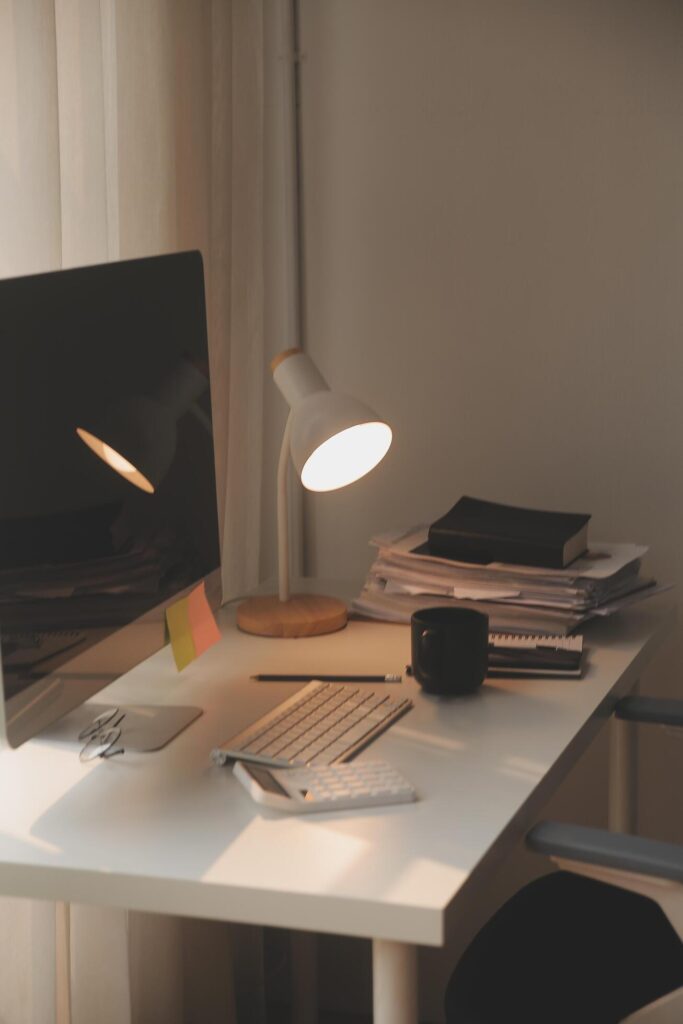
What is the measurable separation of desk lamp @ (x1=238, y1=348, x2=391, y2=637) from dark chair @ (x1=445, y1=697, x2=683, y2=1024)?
45 cm

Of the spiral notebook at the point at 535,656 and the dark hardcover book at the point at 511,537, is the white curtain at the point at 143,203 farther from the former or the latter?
the spiral notebook at the point at 535,656

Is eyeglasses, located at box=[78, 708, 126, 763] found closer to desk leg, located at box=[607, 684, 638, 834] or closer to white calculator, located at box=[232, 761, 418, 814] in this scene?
white calculator, located at box=[232, 761, 418, 814]

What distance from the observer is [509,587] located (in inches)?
65.3

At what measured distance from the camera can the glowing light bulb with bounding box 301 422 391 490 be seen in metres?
1.60

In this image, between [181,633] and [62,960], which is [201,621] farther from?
[62,960]

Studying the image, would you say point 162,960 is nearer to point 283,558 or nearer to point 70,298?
point 283,558

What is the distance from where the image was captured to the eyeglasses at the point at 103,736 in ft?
4.03

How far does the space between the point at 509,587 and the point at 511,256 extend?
617 millimetres

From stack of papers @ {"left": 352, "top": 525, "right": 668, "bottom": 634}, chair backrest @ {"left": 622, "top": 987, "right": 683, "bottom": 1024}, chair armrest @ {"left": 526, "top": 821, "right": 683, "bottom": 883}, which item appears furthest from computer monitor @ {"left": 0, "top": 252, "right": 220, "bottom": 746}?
chair backrest @ {"left": 622, "top": 987, "right": 683, "bottom": 1024}

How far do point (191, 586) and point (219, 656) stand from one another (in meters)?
0.16

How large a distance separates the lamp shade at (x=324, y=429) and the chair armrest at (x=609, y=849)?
550 millimetres

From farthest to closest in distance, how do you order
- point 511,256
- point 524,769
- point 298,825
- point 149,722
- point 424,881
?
point 511,256
point 149,722
point 524,769
point 298,825
point 424,881

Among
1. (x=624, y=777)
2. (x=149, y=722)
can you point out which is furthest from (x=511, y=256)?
(x=149, y=722)

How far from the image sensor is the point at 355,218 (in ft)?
6.84
